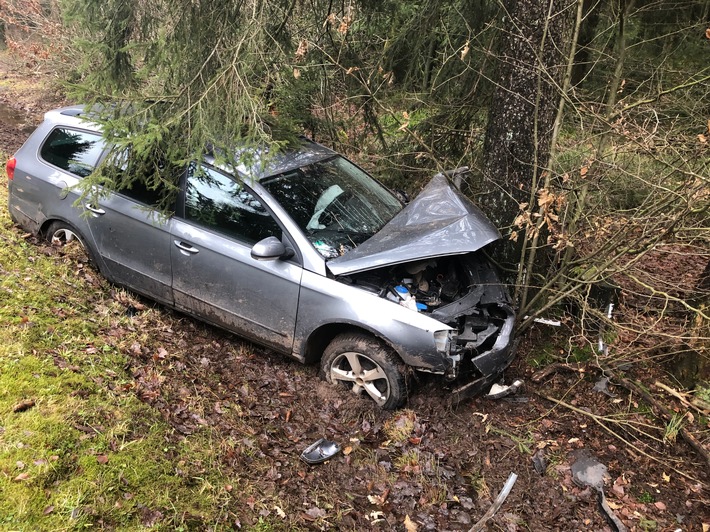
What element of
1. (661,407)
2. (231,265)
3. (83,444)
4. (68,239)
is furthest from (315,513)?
(68,239)

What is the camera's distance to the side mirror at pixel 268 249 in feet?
12.0

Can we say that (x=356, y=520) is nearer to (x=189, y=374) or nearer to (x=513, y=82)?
(x=189, y=374)

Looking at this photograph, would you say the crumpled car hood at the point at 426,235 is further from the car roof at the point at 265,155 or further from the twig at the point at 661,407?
the twig at the point at 661,407

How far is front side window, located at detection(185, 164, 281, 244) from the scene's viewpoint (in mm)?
3994

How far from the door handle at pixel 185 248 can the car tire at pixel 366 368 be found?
1.47m

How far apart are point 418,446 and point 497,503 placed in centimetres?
66

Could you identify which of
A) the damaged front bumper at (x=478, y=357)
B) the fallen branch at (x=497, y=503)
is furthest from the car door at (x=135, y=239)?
the fallen branch at (x=497, y=503)

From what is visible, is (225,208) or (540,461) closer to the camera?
(540,461)

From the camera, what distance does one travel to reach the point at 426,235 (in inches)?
151

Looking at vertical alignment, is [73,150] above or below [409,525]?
above

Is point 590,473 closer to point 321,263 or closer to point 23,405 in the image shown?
point 321,263

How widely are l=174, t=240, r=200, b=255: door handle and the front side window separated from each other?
0.73 ft

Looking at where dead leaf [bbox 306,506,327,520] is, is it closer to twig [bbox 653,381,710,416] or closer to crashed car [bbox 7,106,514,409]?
crashed car [bbox 7,106,514,409]

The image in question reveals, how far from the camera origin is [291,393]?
4.09 metres
